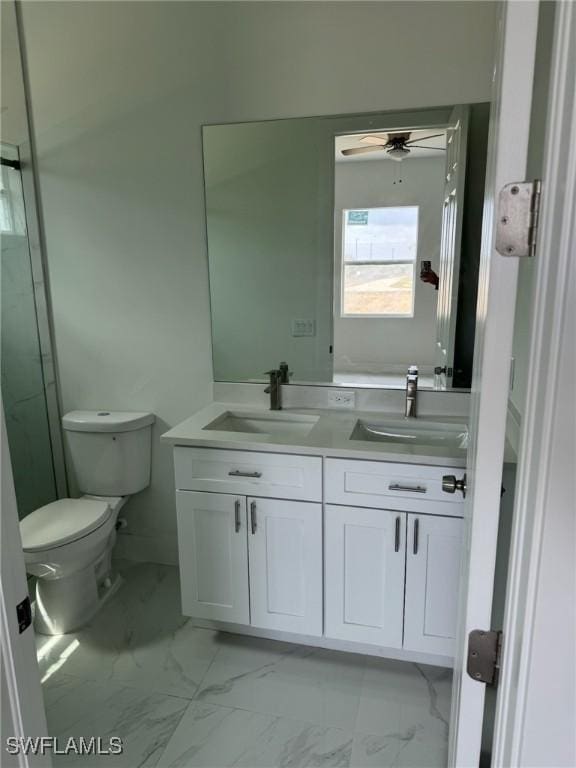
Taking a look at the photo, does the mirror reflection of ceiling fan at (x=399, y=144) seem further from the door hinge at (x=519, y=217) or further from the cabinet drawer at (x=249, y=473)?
the door hinge at (x=519, y=217)

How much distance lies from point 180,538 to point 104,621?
610mm

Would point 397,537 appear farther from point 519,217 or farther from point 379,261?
point 519,217

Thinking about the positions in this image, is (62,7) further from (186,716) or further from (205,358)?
(186,716)

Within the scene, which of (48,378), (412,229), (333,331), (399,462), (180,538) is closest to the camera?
(399,462)

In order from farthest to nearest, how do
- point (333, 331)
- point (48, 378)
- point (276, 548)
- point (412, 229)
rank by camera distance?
point (48, 378) → point (333, 331) → point (412, 229) → point (276, 548)

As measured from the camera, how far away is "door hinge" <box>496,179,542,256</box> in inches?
21.8

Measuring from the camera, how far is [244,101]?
2139 mm

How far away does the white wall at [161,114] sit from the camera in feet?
6.37

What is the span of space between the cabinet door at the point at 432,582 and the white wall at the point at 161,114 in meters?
1.21

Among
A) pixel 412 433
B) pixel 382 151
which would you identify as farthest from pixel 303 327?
pixel 382 151

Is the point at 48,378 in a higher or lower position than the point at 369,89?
lower

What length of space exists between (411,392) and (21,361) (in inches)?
73.8

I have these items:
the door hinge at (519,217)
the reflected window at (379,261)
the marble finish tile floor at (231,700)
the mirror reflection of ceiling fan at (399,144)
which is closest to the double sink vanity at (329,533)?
the marble finish tile floor at (231,700)

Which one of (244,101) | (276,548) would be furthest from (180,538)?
(244,101)
